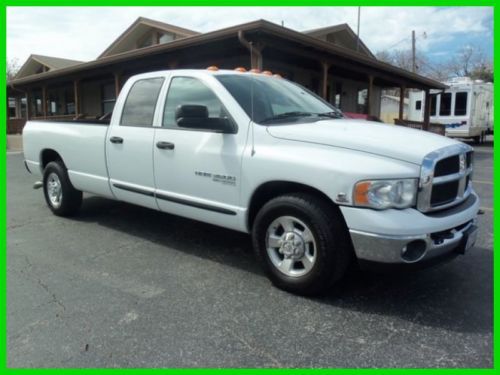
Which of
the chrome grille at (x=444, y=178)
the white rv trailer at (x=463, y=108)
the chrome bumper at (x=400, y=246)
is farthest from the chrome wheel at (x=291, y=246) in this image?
the white rv trailer at (x=463, y=108)

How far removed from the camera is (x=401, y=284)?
381 cm

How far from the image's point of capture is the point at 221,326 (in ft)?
10.1

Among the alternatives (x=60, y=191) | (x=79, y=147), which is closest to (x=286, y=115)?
(x=79, y=147)

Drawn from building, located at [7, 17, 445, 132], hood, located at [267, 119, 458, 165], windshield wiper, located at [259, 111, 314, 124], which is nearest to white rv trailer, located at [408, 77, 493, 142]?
building, located at [7, 17, 445, 132]

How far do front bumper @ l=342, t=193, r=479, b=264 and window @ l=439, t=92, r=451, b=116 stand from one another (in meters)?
21.9

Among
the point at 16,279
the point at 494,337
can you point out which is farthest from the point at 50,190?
the point at 494,337

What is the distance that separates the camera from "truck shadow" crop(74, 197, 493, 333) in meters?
3.25

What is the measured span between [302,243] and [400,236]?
787 millimetres

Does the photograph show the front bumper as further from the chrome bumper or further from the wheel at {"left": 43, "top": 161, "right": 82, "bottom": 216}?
the wheel at {"left": 43, "top": 161, "right": 82, "bottom": 216}

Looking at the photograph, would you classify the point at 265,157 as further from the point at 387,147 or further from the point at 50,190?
the point at 50,190

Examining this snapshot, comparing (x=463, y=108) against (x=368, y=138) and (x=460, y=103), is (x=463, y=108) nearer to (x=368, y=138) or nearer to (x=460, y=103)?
(x=460, y=103)

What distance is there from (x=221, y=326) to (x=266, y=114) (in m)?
1.94

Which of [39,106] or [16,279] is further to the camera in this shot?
[39,106]

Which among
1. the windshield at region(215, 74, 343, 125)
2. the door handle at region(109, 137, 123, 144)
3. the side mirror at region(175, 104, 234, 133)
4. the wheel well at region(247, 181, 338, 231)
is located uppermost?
the windshield at region(215, 74, 343, 125)
